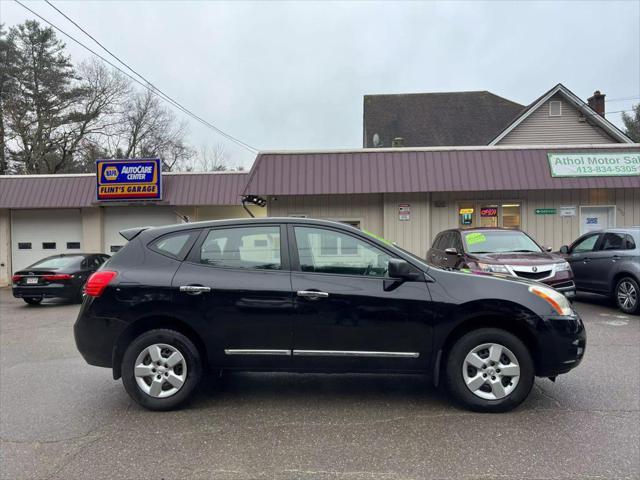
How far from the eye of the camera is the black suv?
3.79 m

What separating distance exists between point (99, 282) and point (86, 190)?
1391 cm

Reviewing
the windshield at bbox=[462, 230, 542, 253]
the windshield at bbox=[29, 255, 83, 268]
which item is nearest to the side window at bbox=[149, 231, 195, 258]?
the windshield at bbox=[462, 230, 542, 253]

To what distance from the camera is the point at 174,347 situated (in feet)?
12.9

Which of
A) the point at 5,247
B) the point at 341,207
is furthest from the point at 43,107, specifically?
the point at 341,207

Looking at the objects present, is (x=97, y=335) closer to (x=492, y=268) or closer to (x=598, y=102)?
(x=492, y=268)

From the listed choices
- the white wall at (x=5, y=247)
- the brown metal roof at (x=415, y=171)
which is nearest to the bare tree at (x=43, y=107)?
the white wall at (x=5, y=247)

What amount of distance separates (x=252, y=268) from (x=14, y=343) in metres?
5.73

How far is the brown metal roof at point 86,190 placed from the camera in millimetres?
15766

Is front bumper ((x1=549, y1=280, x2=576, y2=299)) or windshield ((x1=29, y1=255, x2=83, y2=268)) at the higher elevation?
windshield ((x1=29, y1=255, x2=83, y2=268))

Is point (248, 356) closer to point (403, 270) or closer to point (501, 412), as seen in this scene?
point (403, 270)

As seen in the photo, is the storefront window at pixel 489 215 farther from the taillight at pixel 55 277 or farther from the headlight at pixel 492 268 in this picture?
the taillight at pixel 55 277

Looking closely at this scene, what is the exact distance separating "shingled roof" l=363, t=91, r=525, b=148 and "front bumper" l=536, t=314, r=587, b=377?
20.7 meters

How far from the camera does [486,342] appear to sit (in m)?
3.80

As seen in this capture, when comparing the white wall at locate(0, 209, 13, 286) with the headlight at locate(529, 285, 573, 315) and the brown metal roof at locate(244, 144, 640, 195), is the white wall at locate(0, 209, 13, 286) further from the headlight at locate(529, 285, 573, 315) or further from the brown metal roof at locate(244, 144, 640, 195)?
the headlight at locate(529, 285, 573, 315)
